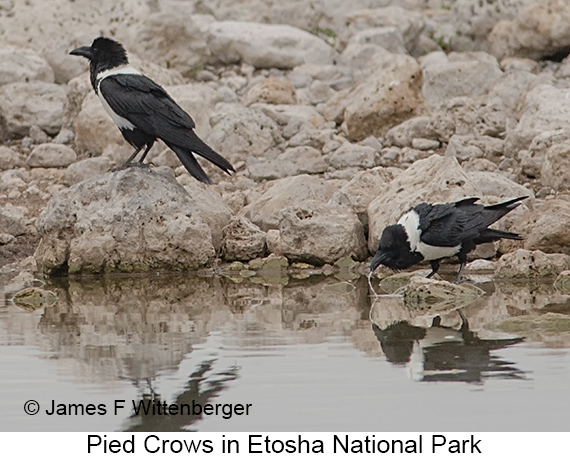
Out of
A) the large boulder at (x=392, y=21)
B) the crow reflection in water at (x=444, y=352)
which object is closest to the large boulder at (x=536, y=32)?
the large boulder at (x=392, y=21)

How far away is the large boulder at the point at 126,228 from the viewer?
1063 cm

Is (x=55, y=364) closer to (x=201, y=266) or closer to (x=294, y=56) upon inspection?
(x=201, y=266)

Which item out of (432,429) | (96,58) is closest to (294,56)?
(96,58)

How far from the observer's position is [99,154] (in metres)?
15.1

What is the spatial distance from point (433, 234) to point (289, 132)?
6518mm

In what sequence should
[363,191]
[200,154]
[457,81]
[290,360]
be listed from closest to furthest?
[290,360] → [200,154] → [363,191] → [457,81]

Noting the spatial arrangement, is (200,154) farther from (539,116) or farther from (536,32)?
(536,32)

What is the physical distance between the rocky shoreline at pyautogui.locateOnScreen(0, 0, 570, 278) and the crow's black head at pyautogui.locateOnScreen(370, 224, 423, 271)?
114 cm

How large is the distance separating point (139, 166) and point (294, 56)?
906 centimetres

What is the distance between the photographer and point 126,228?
34.9ft

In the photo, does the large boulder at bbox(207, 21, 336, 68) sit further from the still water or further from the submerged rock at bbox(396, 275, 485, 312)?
the submerged rock at bbox(396, 275, 485, 312)

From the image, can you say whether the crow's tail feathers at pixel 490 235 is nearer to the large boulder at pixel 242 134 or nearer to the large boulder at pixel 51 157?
the large boulder at pixel 242 134

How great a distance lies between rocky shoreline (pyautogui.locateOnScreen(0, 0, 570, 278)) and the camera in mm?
10711

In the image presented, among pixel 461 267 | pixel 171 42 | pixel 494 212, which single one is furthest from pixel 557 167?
pixel 171 42
